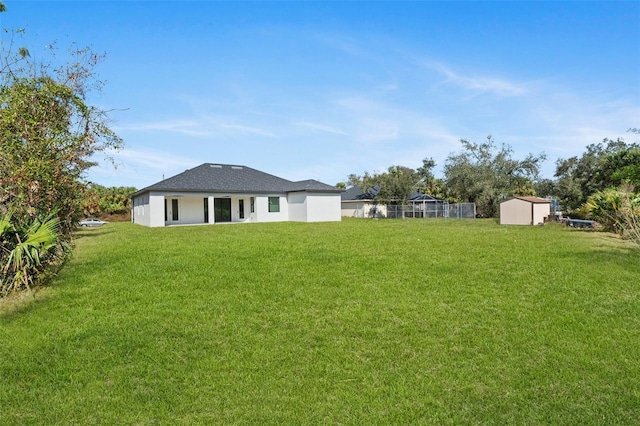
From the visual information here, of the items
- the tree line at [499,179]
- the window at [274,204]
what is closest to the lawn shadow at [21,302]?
the window at [274,204]

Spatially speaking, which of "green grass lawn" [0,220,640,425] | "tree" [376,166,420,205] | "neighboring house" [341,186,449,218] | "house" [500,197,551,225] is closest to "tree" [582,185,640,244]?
"house" [500,197,551,225]

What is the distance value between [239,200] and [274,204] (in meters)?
2.78

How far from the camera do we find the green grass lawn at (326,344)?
374 cm

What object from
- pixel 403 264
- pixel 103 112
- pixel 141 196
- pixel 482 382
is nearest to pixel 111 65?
pixel 103 112

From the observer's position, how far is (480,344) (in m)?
5.02

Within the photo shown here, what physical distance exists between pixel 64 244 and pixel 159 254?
7.38 ft

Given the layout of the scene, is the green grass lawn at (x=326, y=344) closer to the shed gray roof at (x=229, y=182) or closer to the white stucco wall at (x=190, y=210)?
the shed gray roof at (x=229, y=182)

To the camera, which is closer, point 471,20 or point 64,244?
point 64,244

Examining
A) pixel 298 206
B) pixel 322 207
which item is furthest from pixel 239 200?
pixel 322 207

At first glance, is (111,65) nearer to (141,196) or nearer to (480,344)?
(480,344)

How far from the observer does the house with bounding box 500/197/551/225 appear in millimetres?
24031

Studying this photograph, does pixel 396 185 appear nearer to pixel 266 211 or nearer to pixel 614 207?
pixel 266 211

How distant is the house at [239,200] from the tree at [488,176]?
17.1m

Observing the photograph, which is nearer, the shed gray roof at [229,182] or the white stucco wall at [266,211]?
the shed gray roof at [229,182]
